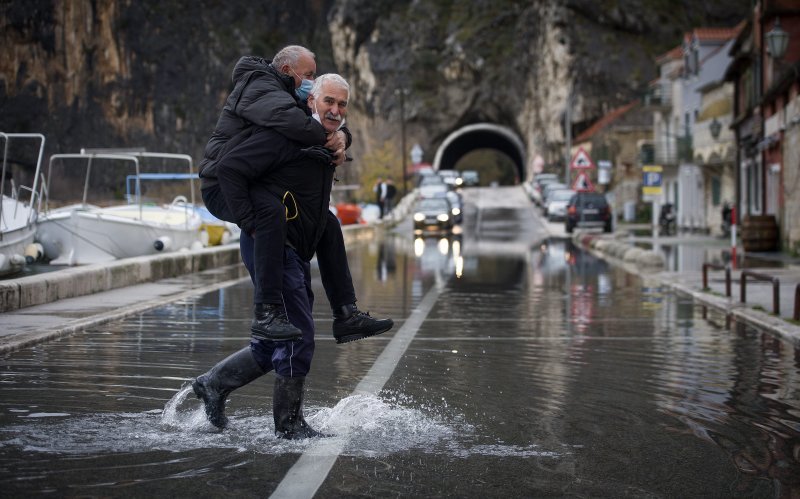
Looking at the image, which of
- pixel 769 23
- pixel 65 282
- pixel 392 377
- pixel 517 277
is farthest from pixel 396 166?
pixel 392 377

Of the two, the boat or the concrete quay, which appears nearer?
the concrete quay

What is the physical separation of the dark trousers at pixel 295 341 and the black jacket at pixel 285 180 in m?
0.13

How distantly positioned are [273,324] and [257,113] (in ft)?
3.53

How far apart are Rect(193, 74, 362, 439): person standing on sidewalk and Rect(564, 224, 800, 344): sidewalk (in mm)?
6889

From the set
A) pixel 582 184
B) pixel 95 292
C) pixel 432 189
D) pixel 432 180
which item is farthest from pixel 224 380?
pixel 432 180

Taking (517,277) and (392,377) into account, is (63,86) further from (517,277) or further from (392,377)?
(392,377)

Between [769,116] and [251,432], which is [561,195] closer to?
[769,116]

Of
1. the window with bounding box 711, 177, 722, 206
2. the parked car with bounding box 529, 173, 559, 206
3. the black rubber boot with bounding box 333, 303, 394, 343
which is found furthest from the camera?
the parked car with bounding box 529, 173, 559, 206

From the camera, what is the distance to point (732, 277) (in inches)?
904

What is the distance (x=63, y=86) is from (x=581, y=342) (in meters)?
111

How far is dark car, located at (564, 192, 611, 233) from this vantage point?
52.1 m

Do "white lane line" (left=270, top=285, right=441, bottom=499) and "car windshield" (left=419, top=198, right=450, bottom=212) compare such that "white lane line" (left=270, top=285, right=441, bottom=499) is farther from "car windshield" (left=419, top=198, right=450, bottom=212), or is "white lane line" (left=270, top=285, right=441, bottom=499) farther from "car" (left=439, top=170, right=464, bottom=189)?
"car" (left=439, top=170, right=464, bottom=189)

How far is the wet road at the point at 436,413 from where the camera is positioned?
18.1 feet

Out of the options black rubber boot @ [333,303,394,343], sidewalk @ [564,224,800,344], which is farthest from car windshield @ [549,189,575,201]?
black rubber boot @ [333,303,394,343]
